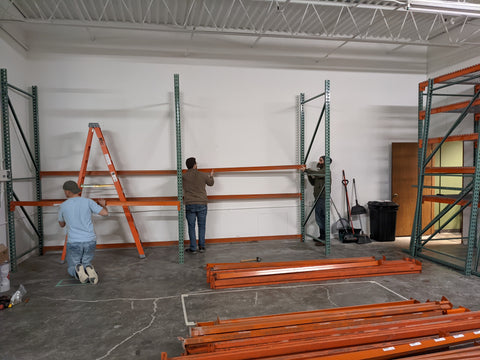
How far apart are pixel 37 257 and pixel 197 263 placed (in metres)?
3.24

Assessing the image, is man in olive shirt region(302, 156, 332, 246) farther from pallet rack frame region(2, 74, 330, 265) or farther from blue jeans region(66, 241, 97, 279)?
blue jeans region(66, 241, 97, 279)

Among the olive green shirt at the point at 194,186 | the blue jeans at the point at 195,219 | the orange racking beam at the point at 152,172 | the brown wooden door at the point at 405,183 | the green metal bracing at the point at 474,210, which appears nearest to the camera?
the green metal bracing at the point at 474,210

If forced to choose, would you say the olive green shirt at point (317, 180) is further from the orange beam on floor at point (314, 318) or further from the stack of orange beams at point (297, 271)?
the orange beam on floor at point (314, 318)

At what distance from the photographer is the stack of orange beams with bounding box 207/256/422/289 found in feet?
16.3

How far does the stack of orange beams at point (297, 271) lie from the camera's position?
4969 mm

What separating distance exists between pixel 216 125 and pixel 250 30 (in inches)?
86.9

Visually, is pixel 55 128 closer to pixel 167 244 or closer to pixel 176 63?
pixel 176 63

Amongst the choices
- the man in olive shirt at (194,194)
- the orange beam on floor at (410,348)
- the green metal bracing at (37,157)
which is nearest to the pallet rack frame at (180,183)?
the green metal bracing at (37,157)

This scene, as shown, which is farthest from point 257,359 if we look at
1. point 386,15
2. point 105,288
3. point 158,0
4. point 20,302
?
point 386,15

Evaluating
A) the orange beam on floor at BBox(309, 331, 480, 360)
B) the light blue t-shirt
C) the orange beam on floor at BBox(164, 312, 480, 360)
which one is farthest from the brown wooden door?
the light blue t-shirt

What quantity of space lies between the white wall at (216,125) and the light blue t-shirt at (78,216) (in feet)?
7.40

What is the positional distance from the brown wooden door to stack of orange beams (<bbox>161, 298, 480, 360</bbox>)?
16.9 ft

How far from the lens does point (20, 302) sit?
4.38 metres

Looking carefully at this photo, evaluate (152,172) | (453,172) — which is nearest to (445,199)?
(453,172)
